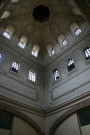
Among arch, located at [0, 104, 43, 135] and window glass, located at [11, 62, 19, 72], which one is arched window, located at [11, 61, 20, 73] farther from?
arch, located at [0, 104, 43, 135]

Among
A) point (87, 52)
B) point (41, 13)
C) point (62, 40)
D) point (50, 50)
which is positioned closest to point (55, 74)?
point (50, 50)

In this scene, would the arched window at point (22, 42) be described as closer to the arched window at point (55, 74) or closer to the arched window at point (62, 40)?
the arched window at point (62, 40)

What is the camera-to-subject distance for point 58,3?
13.5 metres

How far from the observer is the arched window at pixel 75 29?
13.1 m

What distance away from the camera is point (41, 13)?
15.5 m

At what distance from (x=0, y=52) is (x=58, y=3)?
7.84 m

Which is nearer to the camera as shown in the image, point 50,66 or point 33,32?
point 50,66

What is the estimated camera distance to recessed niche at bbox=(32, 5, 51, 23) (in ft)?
49.0

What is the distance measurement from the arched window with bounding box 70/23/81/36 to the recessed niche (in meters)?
3.15

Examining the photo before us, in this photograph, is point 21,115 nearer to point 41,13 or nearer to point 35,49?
point 35,49

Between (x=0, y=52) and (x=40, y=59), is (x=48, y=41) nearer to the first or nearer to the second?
(x=40, y=59)

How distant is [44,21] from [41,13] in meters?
1.18

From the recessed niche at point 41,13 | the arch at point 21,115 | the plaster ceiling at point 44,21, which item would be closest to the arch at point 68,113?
the arch at point 21,115

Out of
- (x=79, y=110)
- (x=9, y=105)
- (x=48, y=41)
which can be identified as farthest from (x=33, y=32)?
(x=79, y=110)
